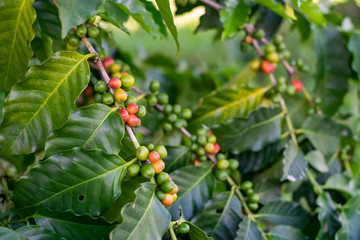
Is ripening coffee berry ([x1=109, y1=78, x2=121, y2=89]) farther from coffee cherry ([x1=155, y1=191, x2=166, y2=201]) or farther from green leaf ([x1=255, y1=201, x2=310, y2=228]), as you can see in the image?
green leaf ([x1=255, y1=201, x2=310, y2=228])

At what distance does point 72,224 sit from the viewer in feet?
2.30

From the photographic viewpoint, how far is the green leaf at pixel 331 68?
4.26 ft

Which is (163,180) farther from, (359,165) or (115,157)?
(359,165)

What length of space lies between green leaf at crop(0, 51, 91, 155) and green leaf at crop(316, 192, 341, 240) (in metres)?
0.76

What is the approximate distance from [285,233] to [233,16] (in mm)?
650

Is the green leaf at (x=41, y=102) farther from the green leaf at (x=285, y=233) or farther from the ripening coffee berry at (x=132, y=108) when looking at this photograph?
the green leaf at (x=285, y=233)

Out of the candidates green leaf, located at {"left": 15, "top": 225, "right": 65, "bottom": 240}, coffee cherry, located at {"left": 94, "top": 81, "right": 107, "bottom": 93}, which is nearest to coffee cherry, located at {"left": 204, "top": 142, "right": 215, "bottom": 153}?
coffee cherry, located at {"left": 94, "top": 81, "right": 107, "bottom": 93}

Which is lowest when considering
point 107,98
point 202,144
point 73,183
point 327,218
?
point 327,218

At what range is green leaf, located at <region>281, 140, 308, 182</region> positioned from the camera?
0.99 m

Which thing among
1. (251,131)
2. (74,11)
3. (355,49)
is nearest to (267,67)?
(251,131)

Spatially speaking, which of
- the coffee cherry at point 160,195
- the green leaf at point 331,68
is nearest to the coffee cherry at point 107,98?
the coffee cherry at point 160,195

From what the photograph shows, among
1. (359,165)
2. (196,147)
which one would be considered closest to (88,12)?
(196,147)

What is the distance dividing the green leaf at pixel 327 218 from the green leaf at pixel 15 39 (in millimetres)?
880

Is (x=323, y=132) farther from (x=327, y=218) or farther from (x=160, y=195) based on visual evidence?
(x=160, y=195)
